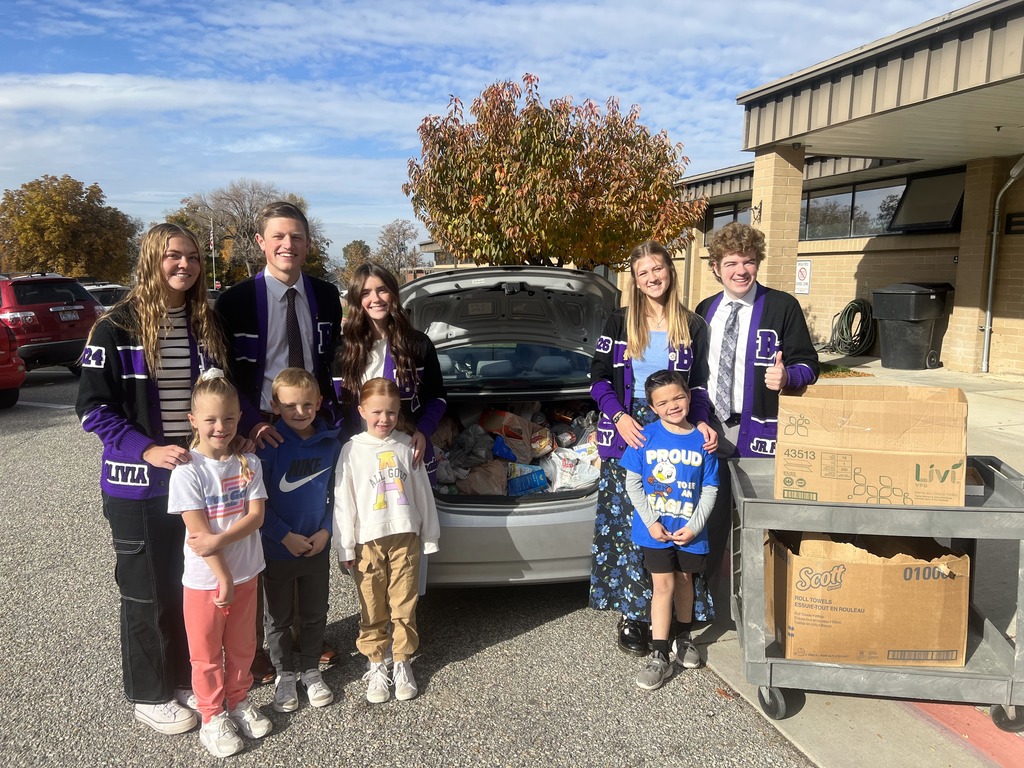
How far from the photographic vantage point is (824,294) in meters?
14.1

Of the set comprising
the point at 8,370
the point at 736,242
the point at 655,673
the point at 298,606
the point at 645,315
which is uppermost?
the point at 736,242

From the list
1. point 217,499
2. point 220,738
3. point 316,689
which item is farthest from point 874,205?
point 220,738

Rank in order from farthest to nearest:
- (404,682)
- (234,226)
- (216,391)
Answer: (234,226) < (404,682) < (216,391)

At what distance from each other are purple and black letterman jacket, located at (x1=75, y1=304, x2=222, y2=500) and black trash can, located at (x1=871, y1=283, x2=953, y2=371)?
11.3 metres

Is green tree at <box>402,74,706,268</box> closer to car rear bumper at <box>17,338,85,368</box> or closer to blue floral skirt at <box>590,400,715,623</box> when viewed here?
blue floral skirt at <box>590,400,715,623</box>

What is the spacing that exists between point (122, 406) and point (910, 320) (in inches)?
448

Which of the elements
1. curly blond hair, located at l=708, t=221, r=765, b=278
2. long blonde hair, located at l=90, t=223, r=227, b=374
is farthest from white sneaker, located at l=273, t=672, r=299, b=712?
curly blond hair, located at l=708, t=221, r=765, b=278

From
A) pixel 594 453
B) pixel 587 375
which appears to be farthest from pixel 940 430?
pixel 587 375

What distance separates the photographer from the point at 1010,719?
2586mm

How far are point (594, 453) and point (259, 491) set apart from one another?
1.78 m

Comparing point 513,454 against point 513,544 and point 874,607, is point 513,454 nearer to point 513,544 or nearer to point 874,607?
point 513,544

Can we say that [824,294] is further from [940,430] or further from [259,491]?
[259,491]

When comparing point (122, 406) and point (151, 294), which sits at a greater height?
point (151, 294)

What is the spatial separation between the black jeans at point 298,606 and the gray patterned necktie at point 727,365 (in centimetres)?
177
